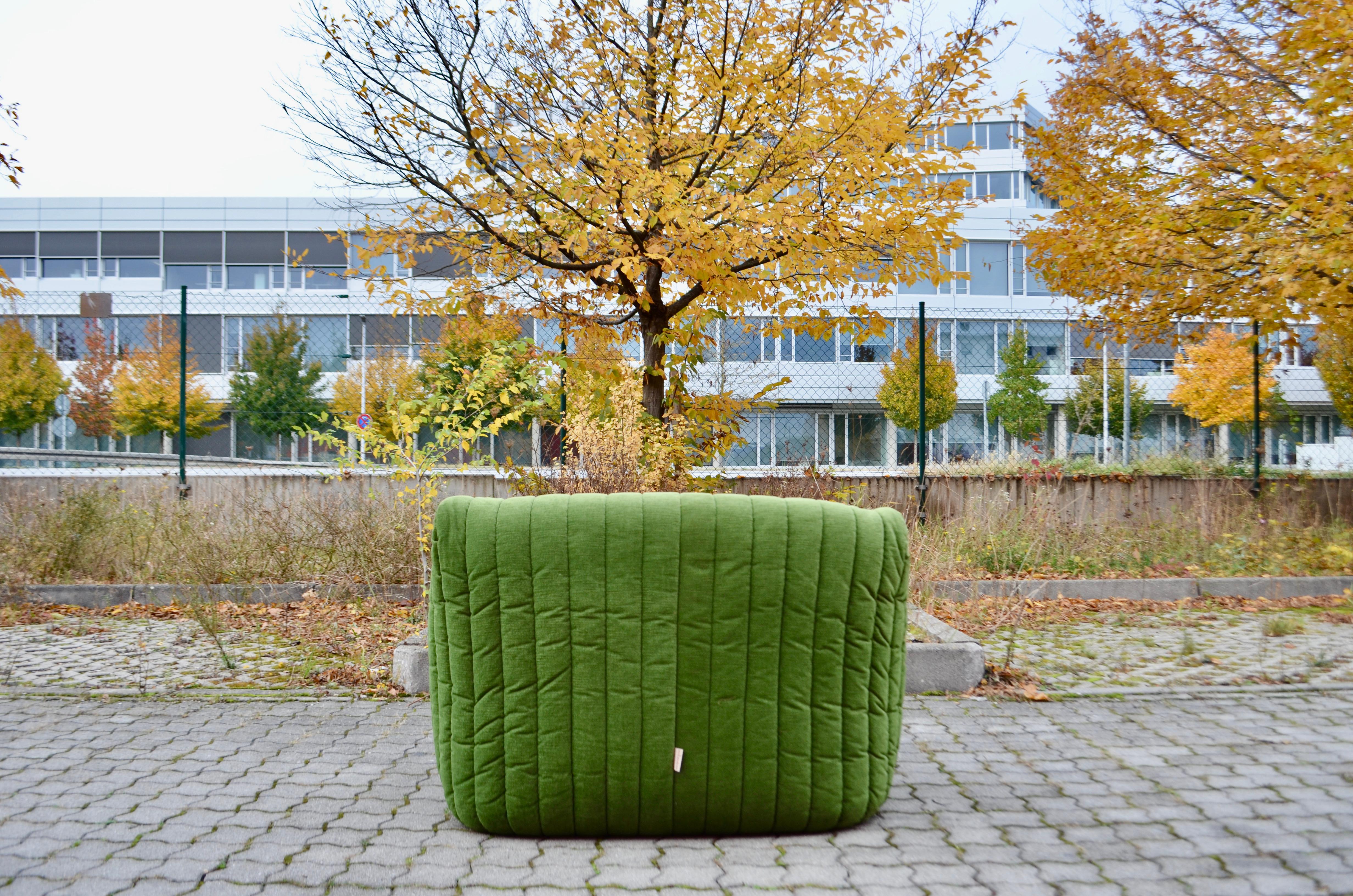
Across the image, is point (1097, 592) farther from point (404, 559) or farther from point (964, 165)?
point (404, 559)

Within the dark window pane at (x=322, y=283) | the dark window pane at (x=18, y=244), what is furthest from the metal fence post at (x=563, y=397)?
the dark window pane at (x=18, y=244)

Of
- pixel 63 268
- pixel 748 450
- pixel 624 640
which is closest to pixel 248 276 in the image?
pixel 63 268

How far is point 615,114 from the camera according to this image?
22.1 ft

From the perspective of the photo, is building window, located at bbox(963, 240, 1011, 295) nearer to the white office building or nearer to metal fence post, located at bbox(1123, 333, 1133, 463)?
the white office building

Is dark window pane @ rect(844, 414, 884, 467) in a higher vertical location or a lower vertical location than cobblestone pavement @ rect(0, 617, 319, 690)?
higher

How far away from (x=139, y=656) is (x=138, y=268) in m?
42.3

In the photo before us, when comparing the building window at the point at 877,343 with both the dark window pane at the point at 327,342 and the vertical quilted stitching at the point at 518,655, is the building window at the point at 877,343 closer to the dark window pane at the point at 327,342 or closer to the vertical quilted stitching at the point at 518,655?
the vertical quilted stitching at the point at 518,655

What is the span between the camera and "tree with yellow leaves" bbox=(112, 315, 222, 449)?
21.7 meters

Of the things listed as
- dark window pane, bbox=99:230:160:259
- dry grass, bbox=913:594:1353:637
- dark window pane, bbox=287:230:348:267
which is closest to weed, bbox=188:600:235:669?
dry grass, bbox=913:594:1353:637

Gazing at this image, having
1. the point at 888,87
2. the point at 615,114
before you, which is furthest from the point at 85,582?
the point at 888,87

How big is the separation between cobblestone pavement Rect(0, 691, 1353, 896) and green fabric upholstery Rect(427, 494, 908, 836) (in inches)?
7.3

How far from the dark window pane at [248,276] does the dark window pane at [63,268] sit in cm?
666

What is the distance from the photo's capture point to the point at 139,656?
5410 mm

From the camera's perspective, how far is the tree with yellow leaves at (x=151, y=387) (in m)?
21.7
